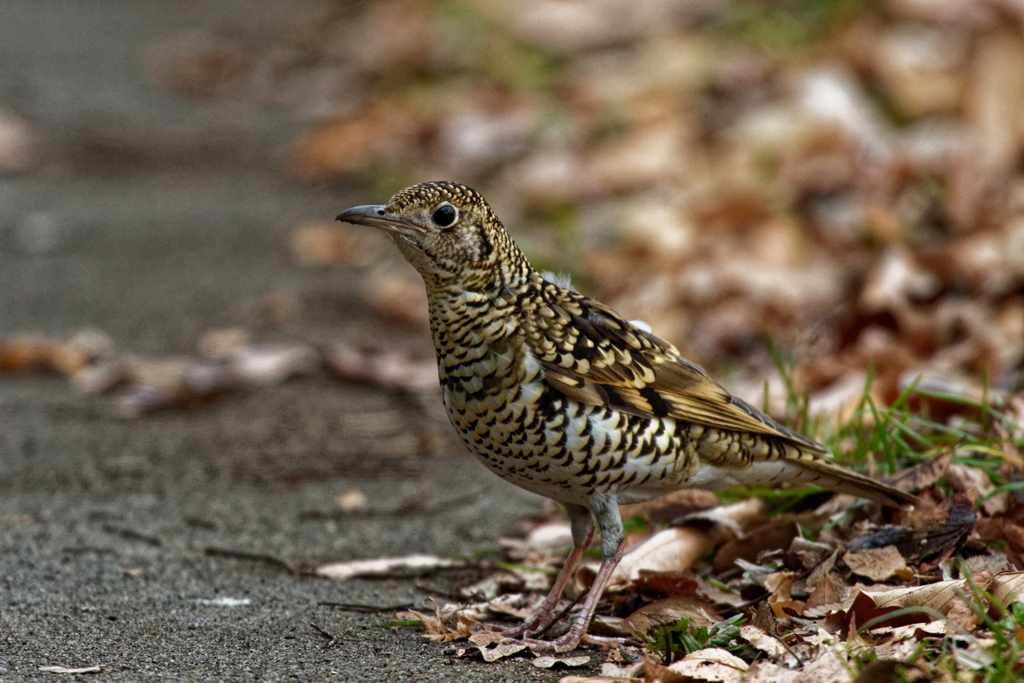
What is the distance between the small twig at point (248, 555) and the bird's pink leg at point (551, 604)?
1002 mm

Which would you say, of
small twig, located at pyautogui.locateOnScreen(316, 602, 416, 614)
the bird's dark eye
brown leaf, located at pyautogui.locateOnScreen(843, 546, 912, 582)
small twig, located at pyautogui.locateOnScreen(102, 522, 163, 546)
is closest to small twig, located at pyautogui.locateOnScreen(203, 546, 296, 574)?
small twig, located at pyautogui.locateOnScreen(102, 522, 163, 546)

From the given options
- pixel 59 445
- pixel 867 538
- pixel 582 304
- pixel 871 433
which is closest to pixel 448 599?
pixel 582 304

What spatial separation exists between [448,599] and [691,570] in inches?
32.6

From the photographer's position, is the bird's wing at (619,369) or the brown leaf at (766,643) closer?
the brown leaf at (766,643)

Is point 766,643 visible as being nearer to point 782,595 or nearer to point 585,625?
point 782,595

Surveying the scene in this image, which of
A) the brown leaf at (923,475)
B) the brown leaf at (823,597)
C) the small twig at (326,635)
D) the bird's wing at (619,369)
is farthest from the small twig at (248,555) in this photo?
the brown leaf at (923,475)

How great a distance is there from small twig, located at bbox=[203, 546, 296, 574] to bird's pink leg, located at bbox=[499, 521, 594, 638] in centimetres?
100

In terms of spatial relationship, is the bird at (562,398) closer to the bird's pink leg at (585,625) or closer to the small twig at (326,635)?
the bird's pink leg at (585,625)

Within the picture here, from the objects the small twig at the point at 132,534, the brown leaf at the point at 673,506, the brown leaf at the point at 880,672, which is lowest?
the brown leaf at the point at 880,672

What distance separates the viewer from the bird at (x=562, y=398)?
3.65m

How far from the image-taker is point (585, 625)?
143 inches

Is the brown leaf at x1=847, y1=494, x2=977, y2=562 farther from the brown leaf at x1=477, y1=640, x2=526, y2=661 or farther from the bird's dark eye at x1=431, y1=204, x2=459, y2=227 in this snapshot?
the bird's dark eye at x1=431, y1=204, x2=459, y2=227

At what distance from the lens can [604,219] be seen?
26.2 ft

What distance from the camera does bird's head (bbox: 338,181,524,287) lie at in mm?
A: 3693
